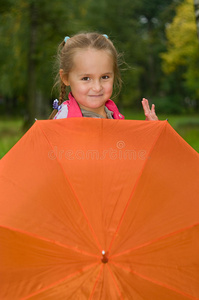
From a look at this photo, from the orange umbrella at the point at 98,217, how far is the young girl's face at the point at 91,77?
0.60 meters

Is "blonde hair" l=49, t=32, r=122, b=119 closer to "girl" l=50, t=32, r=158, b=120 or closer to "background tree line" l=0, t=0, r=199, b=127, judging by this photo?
"girl" l=50, t=32, r=158, b=120

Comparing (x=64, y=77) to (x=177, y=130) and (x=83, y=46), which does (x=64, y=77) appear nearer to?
(x=83, y=46)

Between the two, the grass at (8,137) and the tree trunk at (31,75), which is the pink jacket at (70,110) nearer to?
the grass at (8,137)

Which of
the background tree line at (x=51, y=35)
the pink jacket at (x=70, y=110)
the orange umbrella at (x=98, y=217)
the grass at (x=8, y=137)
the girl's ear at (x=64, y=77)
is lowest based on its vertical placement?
the orange umbrella at (x=98, y=217)

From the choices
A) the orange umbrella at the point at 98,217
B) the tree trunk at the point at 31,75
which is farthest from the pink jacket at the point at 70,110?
the tree trunk at the point at 31,75

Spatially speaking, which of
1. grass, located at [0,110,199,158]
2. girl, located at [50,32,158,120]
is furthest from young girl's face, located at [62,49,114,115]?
grass, located at [0,110,199,158]

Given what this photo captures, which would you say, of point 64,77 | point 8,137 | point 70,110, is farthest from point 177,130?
point 70,110

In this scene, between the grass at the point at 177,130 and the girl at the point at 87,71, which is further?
the grass at the point at 177,130

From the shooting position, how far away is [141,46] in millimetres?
34062

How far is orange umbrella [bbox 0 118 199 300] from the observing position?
2.30m

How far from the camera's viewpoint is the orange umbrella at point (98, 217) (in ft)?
7.55

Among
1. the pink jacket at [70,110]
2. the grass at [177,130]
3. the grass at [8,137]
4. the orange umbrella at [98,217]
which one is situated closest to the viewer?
the orange umbrella at [98,217]

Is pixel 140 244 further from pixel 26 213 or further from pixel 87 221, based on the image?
pixel 26 213

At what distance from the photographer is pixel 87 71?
3.21 m
